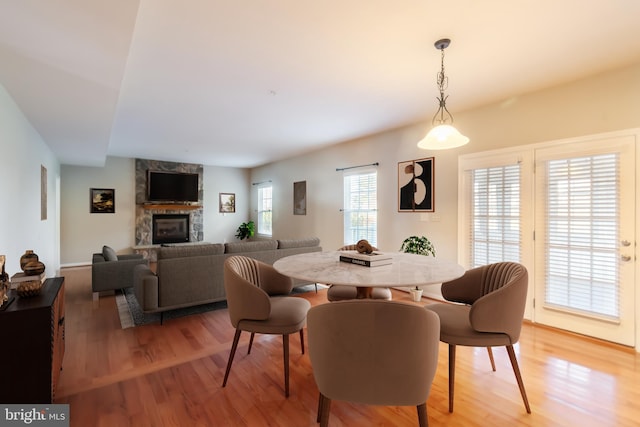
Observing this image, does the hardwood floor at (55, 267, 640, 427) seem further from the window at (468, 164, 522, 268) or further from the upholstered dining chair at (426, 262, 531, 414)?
the window at (468, 164, 522, 268)

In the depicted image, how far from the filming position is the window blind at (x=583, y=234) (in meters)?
2.72

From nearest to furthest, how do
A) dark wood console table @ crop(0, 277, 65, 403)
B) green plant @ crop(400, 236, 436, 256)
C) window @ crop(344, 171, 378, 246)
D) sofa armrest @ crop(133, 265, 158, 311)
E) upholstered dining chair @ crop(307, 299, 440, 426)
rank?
1. upholstered dining chair @ crop(307, 299, 440, 426)
2. dark wood console table @ crop(0, 277, 65, 403)
3. sofa armrest @ crop(133, 265, 158, 311)
4. green plant @ crop(400, 236, 436, 256)
5. window @ crop(344, 171, 378, 246)

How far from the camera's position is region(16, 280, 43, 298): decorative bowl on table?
1.71 meters

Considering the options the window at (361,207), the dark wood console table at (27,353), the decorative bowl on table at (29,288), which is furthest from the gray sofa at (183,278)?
the window at (361,207)

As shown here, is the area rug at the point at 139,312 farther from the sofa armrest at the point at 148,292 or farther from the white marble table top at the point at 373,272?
the white marble table top at the point at 373,272

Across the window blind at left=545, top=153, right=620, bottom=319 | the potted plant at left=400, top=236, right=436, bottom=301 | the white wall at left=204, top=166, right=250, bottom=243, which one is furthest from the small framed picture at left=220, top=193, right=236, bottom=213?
the window blind at left=545, top=153, right=620, bottom=319

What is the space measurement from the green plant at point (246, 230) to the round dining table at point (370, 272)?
6.34 meters

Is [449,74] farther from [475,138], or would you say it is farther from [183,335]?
[183,335]

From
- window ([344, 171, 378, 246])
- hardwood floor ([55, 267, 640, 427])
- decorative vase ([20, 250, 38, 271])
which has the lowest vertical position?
hardwood floor ([55, 267, 640, 427])

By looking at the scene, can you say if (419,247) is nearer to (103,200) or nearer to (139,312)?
(139,312)

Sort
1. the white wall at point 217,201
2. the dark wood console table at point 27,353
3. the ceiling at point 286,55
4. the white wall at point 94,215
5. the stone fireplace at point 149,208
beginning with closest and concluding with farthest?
the dark wood console table at point 27,353, the ceiling at point 286,55, the white wall at point 94,215, the stone fireplace at point 149,208, the white wall at point 217,201

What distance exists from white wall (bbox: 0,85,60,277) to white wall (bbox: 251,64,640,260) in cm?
420

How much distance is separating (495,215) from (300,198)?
401 cm

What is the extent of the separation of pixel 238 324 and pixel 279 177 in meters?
5.70
